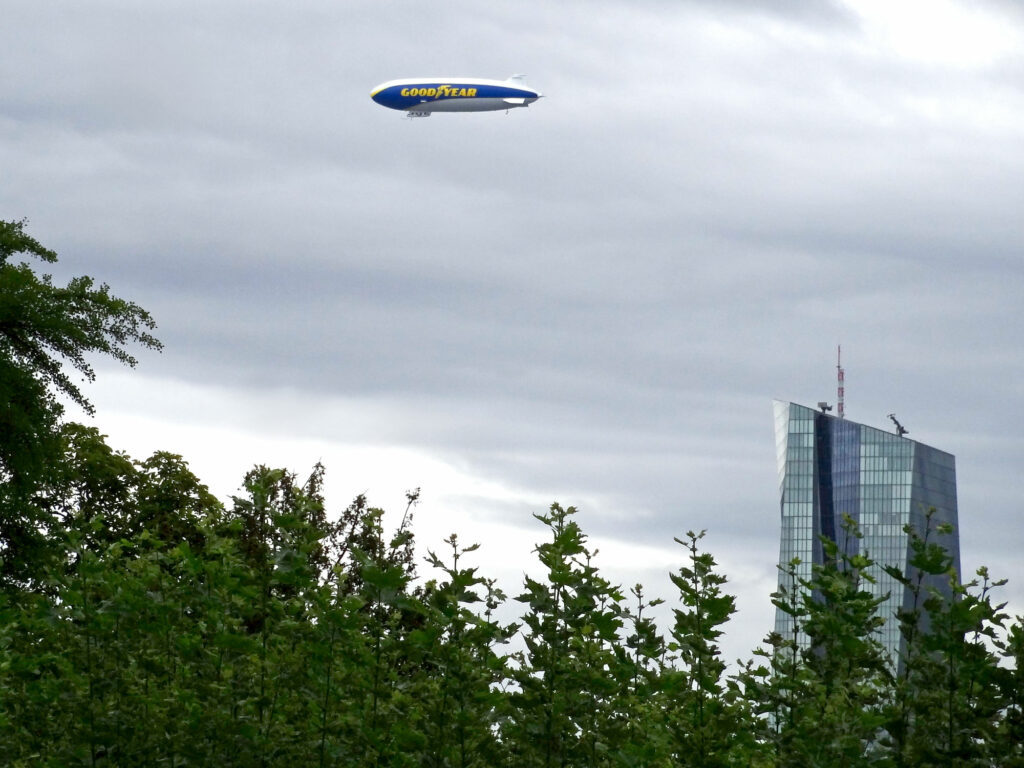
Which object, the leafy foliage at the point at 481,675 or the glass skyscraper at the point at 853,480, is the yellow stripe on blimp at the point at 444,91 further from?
the leafy foliage at the point at 481,675

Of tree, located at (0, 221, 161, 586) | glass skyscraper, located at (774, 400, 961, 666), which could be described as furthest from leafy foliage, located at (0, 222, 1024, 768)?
glass skyscraper, located at (774, 400, 961, 666)

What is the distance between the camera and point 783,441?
652 feet

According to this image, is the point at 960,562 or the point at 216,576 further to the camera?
the point at 960,562

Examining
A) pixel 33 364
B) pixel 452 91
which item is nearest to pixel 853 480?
pixel 452 91

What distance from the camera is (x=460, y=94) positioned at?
128m

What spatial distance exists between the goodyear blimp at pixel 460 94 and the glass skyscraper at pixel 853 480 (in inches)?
3220

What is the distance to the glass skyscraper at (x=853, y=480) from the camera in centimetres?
19200

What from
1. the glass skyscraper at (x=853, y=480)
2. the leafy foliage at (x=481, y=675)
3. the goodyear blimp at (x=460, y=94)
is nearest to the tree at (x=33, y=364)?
the leafy foliage at (x=481, y=675)

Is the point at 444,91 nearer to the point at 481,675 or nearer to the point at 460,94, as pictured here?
the point at 460,94

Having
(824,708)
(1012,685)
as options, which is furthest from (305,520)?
(1012,685)

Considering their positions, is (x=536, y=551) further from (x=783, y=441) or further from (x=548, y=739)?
(x=783, y=441)

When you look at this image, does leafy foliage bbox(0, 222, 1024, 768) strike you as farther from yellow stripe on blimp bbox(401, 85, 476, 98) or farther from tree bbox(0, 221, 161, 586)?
yellow stripe on blimp bbox(401, 85, 476, 98)

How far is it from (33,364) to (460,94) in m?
86.0

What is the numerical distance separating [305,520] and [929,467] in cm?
19249
